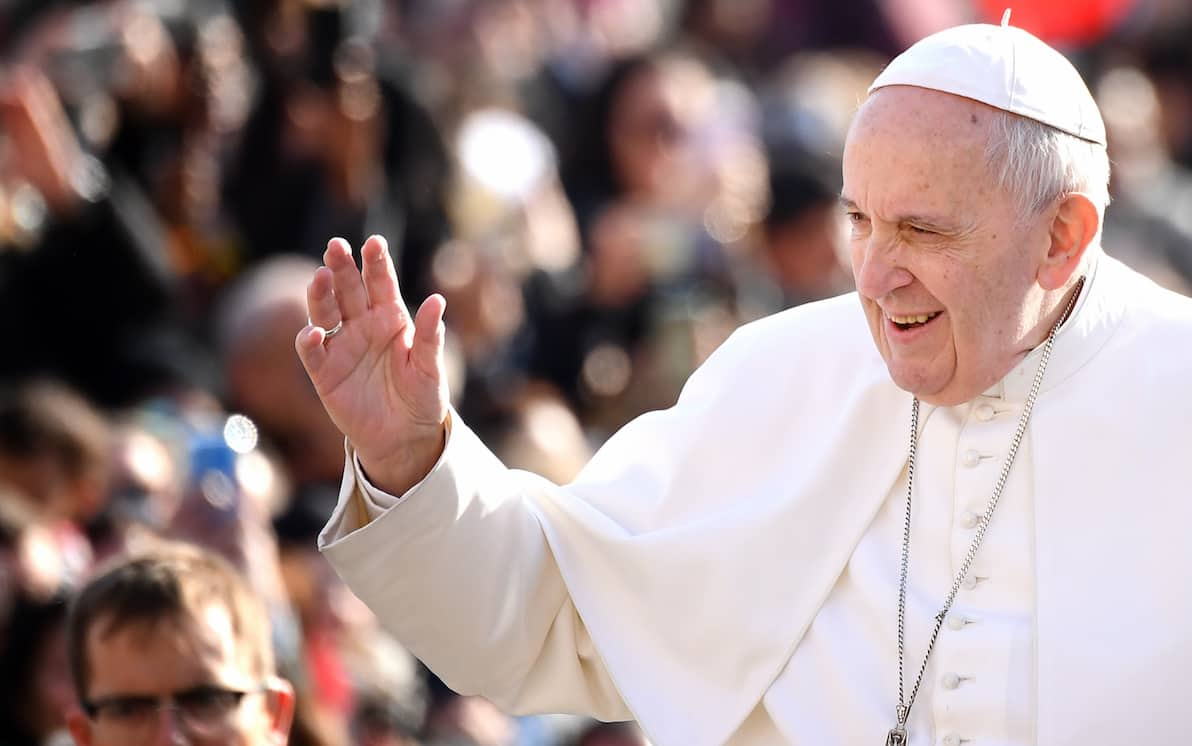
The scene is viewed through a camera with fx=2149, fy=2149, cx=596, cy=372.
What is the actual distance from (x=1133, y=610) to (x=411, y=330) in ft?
4.39

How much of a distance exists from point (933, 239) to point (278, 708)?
1.52 metres

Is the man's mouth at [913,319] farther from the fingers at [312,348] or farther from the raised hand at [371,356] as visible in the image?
the fingers at [312,348]

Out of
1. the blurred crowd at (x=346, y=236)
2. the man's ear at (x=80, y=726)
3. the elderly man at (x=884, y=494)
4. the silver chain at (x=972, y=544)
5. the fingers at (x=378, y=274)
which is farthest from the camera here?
the blurred crowd at (x=346, y=236)

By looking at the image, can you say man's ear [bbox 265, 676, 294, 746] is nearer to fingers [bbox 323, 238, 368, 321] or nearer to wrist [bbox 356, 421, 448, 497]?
wrist [bbox 356, 421, 448, 497]

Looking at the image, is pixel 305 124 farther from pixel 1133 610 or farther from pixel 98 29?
pixel 1133 610

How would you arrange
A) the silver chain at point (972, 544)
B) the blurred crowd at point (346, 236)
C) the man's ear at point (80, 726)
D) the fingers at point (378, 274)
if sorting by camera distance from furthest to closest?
1. the blurred crowd at point (346, 236)
2. the man's ear at point (80, 726)
3. the silver chain at point (972, 544)
4. the fingers at point (378, 274)

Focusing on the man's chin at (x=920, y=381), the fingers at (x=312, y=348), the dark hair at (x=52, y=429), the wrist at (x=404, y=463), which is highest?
the fingers at (x=312, y=348)

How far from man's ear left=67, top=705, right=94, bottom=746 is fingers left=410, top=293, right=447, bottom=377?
38.4 inches

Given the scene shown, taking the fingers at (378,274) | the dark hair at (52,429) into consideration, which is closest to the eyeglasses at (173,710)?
the fingers at (378,274)

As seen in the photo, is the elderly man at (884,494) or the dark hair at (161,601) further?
the dark hair at (161,601)

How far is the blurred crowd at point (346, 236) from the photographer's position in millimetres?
5832

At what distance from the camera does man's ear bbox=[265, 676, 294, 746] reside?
13.3 ft

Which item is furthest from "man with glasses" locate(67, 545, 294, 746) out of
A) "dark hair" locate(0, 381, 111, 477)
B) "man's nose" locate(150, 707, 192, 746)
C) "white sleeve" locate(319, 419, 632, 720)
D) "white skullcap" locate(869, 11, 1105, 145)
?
"dark hair" locate(0, 381, 111, 477)

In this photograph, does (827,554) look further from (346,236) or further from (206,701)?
(346,236)
